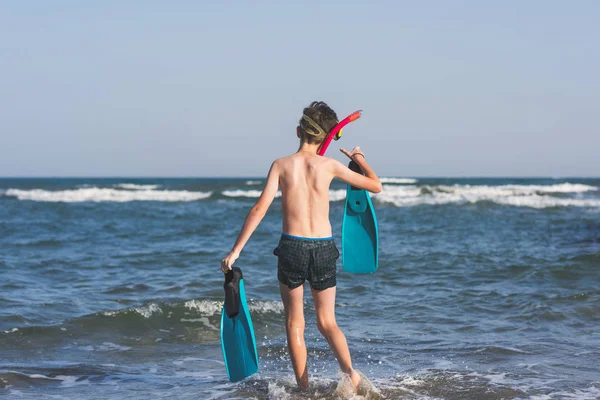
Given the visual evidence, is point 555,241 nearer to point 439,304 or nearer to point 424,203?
point 439,304

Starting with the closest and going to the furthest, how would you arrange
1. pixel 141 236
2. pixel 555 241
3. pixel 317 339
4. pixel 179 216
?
pixel 317 339, pixel 555 241, pixel 141 236, pixel 179 216

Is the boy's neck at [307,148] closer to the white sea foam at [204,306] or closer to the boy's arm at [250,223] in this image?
the boy's arm at [250,223]

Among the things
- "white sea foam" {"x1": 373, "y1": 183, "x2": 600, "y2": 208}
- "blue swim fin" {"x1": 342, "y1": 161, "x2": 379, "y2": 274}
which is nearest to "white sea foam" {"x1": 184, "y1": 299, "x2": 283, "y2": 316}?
"blue swim fin" {"x1": 342, "y1": 161, "x2": 379, "y2": 274}

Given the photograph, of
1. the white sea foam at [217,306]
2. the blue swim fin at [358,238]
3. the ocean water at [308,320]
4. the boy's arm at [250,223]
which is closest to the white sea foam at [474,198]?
the ocean water at [308,320]

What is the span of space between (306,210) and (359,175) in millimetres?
434

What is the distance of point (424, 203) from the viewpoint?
30391 mm

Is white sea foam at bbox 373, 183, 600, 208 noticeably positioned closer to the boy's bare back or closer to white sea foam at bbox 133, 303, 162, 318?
white sea foam at bbox 133, 303, 162, 318

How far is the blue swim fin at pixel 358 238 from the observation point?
205 inches

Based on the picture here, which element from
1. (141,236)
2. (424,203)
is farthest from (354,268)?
(424,203)

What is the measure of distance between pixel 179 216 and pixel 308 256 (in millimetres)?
18698

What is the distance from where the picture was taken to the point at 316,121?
447cm

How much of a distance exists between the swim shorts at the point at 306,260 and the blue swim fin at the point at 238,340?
0.43 meters

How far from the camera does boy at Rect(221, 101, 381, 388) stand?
4.44 metres

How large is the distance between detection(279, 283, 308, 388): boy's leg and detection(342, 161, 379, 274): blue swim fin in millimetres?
717
